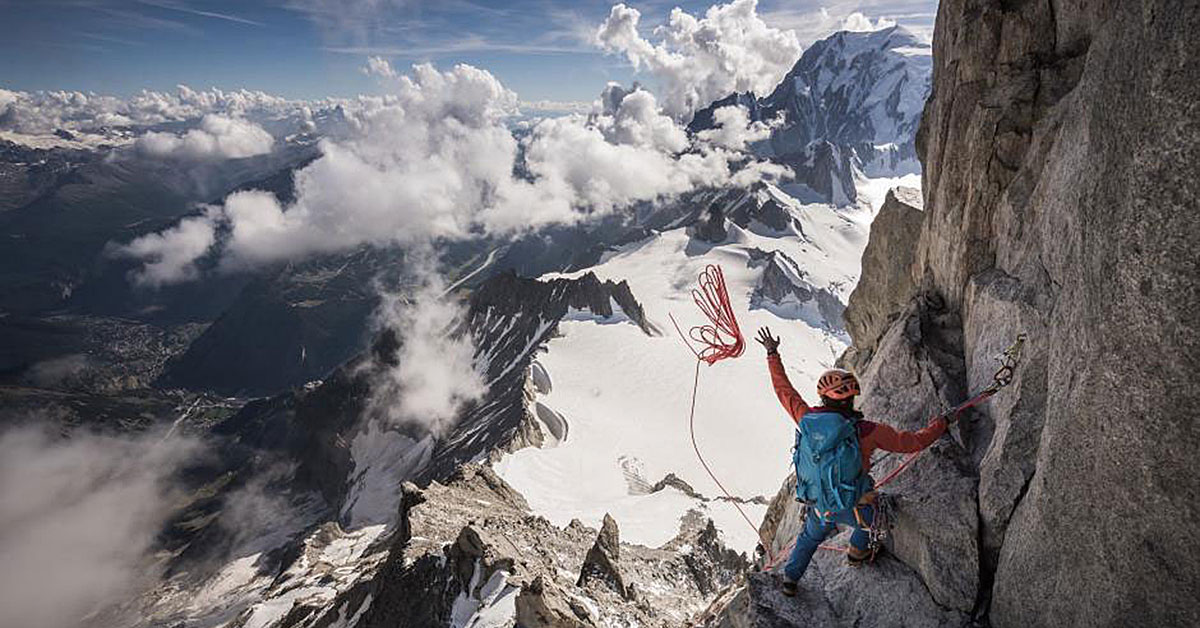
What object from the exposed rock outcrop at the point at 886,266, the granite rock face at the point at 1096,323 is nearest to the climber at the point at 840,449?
the granite rock face at the point at 1096,323

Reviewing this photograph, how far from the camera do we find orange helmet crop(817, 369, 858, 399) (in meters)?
8.53

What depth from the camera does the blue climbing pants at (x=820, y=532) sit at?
29.1 feet

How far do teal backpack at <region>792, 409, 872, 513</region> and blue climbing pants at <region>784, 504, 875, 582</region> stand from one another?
299 millimetres

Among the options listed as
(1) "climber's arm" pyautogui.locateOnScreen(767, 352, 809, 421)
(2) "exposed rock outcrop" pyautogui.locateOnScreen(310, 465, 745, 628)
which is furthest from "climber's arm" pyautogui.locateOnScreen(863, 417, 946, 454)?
(2) "exposed rock outcrop" pyautogui.locateOnScreen(310, 465, 745, 628)

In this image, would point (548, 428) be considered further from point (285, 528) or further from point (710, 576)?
point (285, 528)

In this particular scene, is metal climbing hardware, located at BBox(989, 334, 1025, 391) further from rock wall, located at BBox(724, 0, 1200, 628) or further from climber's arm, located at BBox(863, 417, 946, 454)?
climber's arm, located at BBox(863, 417, 946, 454)

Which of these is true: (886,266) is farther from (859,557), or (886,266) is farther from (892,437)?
(892,437)

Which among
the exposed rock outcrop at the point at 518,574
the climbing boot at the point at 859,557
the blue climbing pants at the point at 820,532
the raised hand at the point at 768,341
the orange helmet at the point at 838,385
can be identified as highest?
the orange helmet at the point at 838,385

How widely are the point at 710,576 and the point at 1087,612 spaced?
40.0 meters

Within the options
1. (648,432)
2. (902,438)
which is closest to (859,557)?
(902,438)

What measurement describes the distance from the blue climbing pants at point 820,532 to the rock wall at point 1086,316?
0.87 metres

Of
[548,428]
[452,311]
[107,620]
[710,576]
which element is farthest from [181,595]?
[710,576]

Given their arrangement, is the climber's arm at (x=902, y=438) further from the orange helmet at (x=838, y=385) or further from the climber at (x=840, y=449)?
the orange helmet at (x=838, y=385)

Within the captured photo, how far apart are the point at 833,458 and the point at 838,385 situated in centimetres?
110
